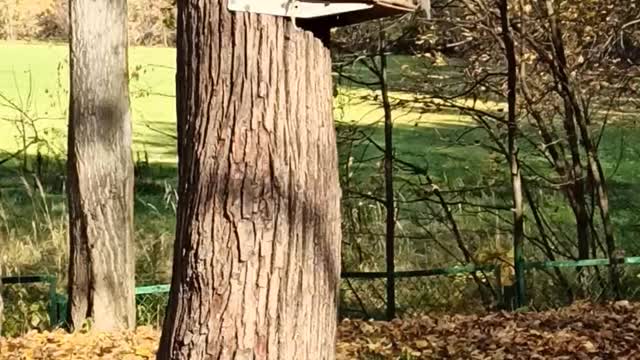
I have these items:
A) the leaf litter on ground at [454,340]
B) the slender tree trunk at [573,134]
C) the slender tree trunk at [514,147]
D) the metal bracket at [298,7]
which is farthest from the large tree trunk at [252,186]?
the slender tree trunk at [573,134]

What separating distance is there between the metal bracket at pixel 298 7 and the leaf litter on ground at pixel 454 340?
11.9 feet

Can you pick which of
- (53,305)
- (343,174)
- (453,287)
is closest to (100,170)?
(53,305)

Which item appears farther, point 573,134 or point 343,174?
point 343,174

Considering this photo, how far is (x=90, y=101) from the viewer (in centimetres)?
743

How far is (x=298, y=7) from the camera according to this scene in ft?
11.0

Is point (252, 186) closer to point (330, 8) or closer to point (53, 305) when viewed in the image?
point (330, 8)

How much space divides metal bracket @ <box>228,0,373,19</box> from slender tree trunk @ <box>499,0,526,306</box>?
18.4 feet

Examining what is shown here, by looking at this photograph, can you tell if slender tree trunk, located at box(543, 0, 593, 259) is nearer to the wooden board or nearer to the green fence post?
the green fence post

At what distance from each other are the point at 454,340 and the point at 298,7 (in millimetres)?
4193

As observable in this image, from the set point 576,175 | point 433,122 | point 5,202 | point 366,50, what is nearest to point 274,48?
point 366,50

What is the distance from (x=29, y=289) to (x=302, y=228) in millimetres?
6929

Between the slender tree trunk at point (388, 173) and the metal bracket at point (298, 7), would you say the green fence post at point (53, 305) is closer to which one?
the slender tree trunk at point (388, 173)

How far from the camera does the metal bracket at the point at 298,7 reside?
3.30 m

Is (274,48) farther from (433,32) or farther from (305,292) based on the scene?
(433,32)
